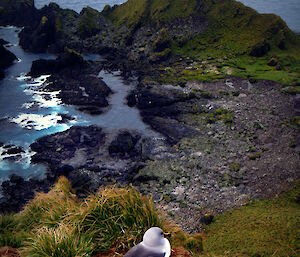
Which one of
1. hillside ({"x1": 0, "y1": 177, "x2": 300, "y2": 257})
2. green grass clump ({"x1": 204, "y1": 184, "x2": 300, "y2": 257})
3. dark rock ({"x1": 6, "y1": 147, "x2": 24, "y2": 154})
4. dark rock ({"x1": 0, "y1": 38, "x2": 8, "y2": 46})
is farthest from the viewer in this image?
dark rock ({"x1": 0, "y1": 38, "x2": 8, "y2": 46})

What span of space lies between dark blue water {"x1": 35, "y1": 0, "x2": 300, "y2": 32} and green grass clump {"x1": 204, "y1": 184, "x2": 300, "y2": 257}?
2721 inches

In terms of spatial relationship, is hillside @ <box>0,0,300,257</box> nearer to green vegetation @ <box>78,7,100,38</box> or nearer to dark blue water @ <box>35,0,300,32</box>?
green vegetation @ <box>78,7,100,38</box>

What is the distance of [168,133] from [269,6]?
69.4 m

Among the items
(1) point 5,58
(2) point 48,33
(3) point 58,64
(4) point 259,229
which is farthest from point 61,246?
(2) point 48,33

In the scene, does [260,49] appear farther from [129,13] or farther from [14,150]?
[14,150]

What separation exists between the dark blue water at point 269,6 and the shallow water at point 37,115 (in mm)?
44791

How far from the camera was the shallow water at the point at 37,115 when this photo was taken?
134 ft

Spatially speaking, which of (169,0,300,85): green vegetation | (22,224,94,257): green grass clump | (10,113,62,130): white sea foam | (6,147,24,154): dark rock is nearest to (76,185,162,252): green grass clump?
(22,224,94,257): green grass clump

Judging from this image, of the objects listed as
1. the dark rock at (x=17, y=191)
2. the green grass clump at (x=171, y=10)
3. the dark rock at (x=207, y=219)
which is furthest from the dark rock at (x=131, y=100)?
the green grass clump at (x=171, y=10)

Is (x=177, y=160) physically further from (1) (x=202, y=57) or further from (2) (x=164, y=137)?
(1) (x=202, y=57)

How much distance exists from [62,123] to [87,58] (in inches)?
1020

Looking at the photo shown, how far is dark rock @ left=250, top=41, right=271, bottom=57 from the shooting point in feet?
218

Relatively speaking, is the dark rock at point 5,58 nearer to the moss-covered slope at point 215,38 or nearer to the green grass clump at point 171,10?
the moss-covered slope at point 215,38

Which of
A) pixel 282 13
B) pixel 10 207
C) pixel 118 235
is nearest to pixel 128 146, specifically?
pixel 10 207
